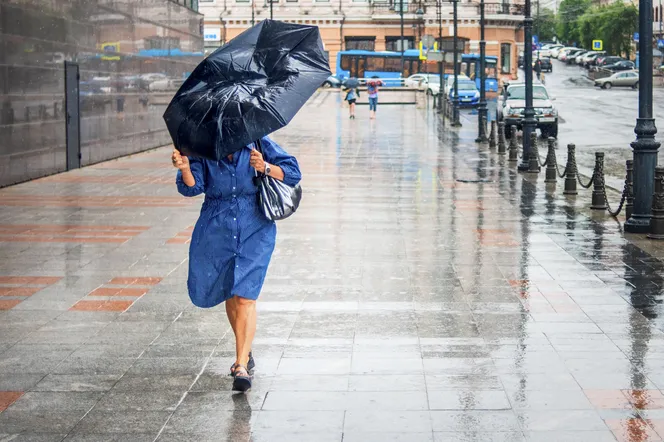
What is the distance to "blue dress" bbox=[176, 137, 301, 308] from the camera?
7.33 m

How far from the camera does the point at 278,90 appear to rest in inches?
283

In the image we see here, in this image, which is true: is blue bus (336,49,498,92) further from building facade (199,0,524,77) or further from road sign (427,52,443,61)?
road sign (427,52,443,61)

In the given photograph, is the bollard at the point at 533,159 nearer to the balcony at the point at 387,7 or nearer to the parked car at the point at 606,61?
the balcony at the point at 387,7

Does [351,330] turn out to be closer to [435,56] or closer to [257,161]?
[257,161]

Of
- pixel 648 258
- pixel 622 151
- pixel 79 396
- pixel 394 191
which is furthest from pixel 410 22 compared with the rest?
pixel 79 396

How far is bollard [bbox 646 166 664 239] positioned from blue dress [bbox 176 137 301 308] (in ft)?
26.1

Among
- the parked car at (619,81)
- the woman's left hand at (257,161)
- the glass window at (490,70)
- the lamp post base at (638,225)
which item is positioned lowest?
the lamp post base at (638,225)

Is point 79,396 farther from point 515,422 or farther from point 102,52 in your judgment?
point 102,52

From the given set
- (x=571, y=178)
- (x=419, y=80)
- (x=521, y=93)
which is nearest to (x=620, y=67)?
(x=419, y=80)

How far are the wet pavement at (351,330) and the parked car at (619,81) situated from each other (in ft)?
208

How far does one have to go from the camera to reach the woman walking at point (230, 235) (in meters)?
7.33

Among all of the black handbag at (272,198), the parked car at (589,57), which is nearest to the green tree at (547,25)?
the parked car at (589,57)

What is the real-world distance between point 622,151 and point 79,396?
27174mm

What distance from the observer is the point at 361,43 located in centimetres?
9338
